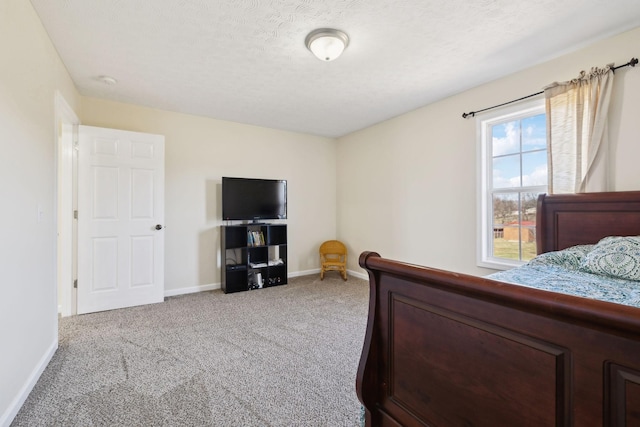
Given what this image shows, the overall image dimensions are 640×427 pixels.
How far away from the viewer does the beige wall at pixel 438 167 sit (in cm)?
218

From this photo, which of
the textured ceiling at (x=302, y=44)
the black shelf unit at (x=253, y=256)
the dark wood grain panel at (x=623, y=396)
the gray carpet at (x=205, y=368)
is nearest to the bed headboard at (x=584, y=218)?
the textured ceiling at (x=302, y=44)

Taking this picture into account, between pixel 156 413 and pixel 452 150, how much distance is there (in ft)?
11.7

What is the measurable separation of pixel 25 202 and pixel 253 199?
2557mm

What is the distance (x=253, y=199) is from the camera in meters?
4.20

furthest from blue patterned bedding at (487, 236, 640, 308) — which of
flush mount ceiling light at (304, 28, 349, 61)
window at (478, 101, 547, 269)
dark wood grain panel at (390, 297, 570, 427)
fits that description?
flush mount ceiling light at (304, 28, 349, 61)

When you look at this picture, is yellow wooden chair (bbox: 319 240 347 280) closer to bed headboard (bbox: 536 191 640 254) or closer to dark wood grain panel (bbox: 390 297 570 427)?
bed headboard (bbox: 536 191 640 254)

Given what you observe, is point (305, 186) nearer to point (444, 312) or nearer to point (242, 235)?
point (242, 235)

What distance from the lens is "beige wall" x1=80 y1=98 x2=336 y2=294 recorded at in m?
3.75

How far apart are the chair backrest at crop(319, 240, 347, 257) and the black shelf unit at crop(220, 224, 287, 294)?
0.72 metres

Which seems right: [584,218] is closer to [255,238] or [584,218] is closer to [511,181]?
[511,181]

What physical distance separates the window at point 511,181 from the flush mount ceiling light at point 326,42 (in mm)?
1839

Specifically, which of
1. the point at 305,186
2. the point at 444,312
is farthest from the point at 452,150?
the point at 444,312

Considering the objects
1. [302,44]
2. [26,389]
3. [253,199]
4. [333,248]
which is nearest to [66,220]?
[26,389]

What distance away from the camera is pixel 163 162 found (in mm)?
3551
